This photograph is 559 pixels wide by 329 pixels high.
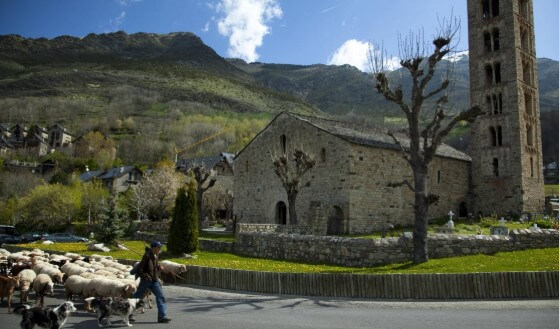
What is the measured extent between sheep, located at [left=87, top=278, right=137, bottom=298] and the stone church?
66.6 ft

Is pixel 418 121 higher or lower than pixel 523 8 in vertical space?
lower

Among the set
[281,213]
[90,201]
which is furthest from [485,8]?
[90,201]

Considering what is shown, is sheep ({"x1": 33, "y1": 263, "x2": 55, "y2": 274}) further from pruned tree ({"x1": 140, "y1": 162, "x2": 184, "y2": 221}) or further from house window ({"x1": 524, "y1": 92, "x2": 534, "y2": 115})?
house window ({"x1": 524, "y1": 92, "x2": 534, "y2": 115})

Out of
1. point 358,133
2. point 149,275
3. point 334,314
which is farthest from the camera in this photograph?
point 358,133

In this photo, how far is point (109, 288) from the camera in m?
12.0

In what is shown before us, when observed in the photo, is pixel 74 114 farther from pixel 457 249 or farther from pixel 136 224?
pixel 457 249

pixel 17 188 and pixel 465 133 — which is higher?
pixel 465 133

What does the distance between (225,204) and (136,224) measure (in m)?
20.7

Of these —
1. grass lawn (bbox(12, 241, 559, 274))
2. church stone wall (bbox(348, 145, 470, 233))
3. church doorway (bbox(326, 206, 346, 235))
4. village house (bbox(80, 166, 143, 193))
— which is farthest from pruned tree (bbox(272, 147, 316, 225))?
village house (bbox(80, 166, 143, 193))

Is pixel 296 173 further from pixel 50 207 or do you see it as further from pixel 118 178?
pixel 118 178

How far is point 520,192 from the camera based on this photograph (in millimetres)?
41062

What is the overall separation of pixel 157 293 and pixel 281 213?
2742cm

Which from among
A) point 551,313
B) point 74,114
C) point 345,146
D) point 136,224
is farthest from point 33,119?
point 551,313

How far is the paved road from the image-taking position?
10000 mm
